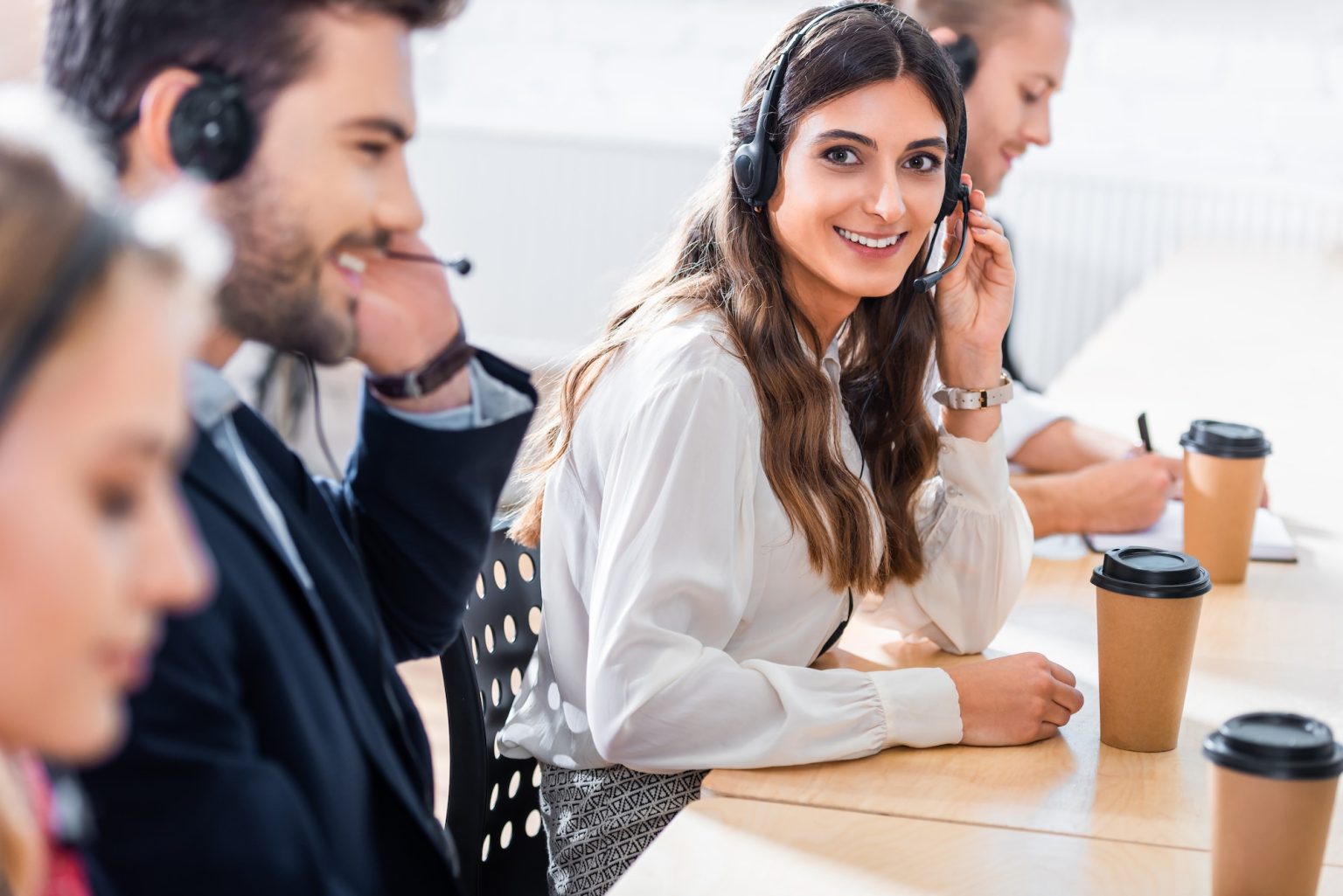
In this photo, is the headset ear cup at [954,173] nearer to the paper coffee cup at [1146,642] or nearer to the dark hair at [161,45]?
the paper coffee cup at [1146,642]

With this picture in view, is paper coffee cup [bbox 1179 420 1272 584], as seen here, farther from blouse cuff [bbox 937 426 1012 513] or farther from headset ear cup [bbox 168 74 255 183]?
headset ear cup [bbox 168 74 255 183]

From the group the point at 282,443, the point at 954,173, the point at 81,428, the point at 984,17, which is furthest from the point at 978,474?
the point at 81,428

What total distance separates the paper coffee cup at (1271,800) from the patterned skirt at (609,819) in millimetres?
506

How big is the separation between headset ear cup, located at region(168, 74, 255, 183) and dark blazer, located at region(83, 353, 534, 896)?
179 millimetres

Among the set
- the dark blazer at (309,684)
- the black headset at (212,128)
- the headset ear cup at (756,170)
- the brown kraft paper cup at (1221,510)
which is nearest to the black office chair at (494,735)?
the dark blazer at (309,684)

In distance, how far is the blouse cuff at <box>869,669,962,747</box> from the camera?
125 cm

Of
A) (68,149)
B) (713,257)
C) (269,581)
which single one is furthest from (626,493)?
(68,149)

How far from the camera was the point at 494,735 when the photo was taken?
1518mm

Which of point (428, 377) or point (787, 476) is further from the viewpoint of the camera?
point (787, 476)

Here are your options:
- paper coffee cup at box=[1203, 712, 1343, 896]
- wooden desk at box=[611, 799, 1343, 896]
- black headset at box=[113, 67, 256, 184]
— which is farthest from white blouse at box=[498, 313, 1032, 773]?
black headset at box=[113, 67, 256, 184]

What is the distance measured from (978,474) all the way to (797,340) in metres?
0.28

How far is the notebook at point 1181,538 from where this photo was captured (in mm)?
1771

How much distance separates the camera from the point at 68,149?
0.54m

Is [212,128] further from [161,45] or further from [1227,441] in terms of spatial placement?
Answer: [1227,441]
